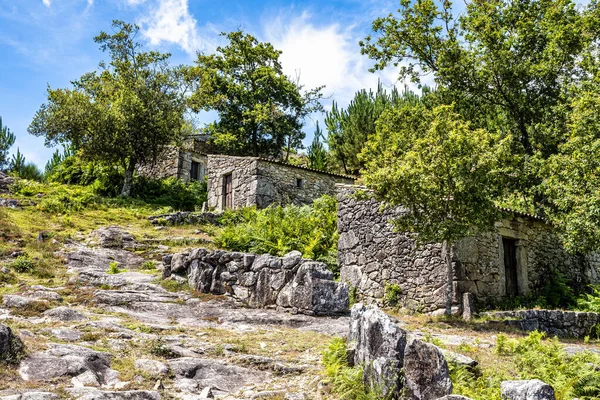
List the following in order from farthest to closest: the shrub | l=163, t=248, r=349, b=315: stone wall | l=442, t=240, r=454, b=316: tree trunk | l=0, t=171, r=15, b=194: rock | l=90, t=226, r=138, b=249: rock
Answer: l=0, t=171, r=15, b=194: rock, l=90, t=226, r=138, b=249: rock, the shrub, l=442, t=240, r=454, b=316: tree trunk, l=163, t=248, r=349, b=315: stone wall

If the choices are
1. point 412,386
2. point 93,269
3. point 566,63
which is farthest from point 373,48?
point 412,386

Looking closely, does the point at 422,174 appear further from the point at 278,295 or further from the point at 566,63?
the point at 566,63

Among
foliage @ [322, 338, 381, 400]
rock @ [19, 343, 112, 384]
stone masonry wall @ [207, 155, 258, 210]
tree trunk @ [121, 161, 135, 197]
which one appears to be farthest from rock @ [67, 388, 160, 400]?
tree trunk @ [121, 161, 135, 197]

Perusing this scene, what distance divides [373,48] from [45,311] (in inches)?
638

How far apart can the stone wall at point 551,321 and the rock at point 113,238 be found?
33.5ft

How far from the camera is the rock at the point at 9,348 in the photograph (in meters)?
5.90

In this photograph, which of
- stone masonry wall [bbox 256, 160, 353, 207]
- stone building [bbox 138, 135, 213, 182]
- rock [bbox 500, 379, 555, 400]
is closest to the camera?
rock [bbox 500, 379, 555, 400]

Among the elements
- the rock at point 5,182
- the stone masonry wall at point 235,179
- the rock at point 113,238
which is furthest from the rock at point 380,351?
the rock at point 5,182

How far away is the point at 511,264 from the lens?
14.2 metres

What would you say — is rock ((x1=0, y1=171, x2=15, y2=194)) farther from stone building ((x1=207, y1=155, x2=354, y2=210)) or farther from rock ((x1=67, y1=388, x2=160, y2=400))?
rock ((x1=67, y1=388, x2=160, y2=400))

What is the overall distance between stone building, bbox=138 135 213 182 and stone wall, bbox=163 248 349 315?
16.9 metres

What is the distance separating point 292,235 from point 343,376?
1007 cm

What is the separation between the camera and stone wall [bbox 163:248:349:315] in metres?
9.86

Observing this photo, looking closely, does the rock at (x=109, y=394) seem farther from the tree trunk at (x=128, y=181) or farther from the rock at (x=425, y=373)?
the tree trunk at (x=128, y=181)
